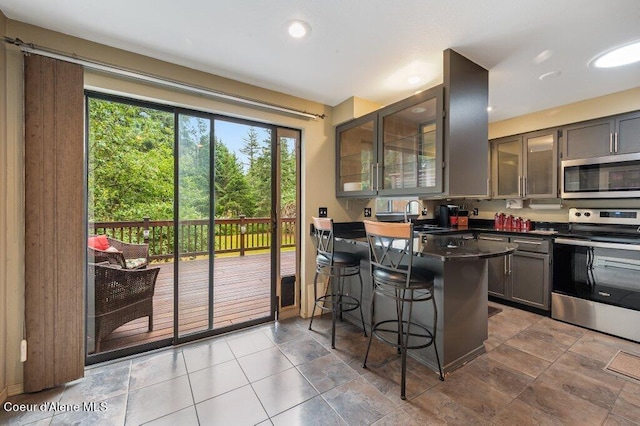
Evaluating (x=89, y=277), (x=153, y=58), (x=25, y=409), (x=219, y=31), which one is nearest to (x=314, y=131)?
(x=219, y=31)

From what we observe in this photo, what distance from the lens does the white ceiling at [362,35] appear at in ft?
5.04

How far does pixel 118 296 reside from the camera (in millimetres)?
2225

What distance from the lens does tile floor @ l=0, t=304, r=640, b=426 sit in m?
1.53

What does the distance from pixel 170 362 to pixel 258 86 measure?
2.58m

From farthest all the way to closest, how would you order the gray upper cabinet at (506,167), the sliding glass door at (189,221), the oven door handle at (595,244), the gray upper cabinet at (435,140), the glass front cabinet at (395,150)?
the gray upper cabinet at (506,167) → the oven door handle at (595,244) → the sliding glass door at (189,221) → the glass front cabinet at (395,150) → the gray upper cabinet at (435,140)

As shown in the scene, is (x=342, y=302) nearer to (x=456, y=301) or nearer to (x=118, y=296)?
(x=456, y=301)

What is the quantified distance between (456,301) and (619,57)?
2.33 metres

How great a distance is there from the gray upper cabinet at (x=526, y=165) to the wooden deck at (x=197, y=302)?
311cm

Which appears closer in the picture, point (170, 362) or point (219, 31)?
point (219, 31)

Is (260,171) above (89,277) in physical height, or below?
above

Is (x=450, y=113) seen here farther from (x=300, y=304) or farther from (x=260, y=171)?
(x=300, y=304)

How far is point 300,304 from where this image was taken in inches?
119

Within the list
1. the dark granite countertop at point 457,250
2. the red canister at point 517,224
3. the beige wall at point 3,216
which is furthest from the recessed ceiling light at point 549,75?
the beige wall at point 3,216

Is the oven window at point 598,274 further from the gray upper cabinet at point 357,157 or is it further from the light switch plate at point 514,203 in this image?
the gray upper cabinet at point 357,157
